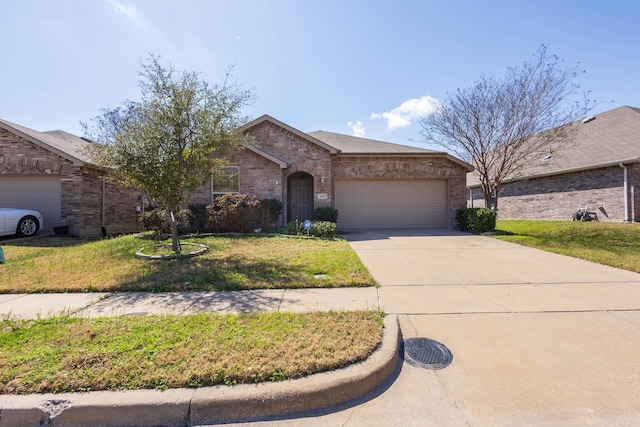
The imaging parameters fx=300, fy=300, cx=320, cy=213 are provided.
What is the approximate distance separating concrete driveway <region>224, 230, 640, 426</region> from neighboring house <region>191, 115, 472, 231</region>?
8.32 meters

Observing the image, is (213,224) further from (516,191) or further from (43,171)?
(516,191)

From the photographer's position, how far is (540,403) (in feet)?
7.87

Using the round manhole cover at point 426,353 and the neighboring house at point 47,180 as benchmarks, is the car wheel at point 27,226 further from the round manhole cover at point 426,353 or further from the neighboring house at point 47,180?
the round manhole cover at point 426,353

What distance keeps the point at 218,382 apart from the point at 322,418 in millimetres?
896

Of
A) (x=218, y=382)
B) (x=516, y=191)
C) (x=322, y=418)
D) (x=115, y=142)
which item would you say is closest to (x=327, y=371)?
(x=322, y=418)

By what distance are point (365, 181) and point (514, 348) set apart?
12.2m

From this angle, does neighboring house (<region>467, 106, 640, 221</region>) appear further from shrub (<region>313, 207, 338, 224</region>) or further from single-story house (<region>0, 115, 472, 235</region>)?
shrub (<region>313, 207, 338, 224</region>)

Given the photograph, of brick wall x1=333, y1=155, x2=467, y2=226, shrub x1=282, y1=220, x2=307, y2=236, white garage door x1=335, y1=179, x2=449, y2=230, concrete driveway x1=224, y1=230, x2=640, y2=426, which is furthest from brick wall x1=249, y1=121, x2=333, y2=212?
concrete driveway x1=224, y1=230, x2=640, y2=426

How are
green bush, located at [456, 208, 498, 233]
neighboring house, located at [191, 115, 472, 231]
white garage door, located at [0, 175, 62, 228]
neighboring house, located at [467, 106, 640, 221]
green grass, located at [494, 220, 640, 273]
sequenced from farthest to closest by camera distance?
neighboring house, located at [467, 106, 640, 221] → neighboring house, located at [191, 115, 472, 231] → green bush, located at [456, 208, 498, 233] → white garage door, located at [0, 175, 62, 228] → green grass, located at [494, 220, 640, 273]

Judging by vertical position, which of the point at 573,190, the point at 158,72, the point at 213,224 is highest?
the point at 158,72

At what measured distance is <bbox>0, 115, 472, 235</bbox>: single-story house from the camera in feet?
38.4

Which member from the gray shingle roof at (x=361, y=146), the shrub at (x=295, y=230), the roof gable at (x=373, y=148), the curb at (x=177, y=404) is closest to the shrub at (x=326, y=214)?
the shrub at (x=295, y=230)

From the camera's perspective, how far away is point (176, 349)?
2.97 meters

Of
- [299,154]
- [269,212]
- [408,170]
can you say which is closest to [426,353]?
[269,212]
